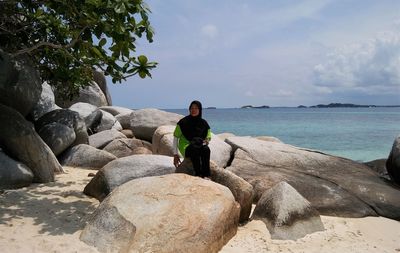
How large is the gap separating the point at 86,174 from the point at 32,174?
1.74 metres

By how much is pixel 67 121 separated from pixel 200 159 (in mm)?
5798

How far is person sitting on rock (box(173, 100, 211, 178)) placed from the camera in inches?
290

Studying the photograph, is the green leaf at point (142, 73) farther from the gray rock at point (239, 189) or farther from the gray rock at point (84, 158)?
the gray rock at point (84, 158)

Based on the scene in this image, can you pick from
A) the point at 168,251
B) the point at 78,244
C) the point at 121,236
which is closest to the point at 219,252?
A: the point at 168,251

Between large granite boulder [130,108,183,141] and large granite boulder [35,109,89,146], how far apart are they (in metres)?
3.19

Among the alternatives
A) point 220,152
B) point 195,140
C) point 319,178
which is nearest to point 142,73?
point 195,140

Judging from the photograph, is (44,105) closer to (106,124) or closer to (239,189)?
(106,124)

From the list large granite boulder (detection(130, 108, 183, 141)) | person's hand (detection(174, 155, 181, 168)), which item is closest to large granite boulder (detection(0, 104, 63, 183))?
person's hand (detection(174, 155, 181, 168))

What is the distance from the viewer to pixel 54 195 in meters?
7.88

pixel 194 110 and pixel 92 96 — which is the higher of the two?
pixel 92 96

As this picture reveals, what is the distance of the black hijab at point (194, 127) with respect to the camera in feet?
24.8

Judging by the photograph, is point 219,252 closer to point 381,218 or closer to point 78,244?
point 78,244

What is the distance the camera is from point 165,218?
231 inches

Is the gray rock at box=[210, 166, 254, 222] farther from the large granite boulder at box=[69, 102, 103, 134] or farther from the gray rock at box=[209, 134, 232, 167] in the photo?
the large granite boulder at box=[69, 102, 103, 134]
